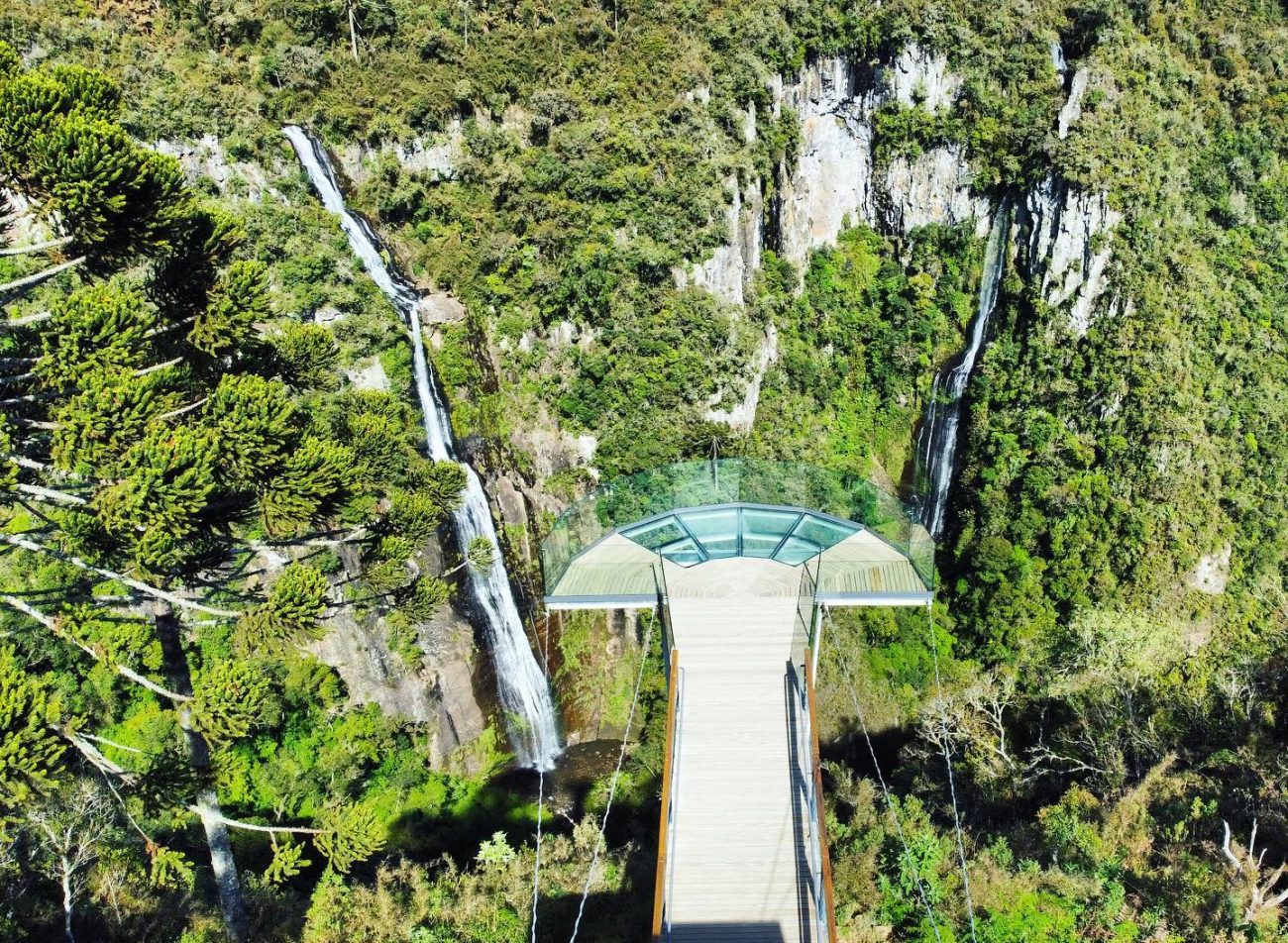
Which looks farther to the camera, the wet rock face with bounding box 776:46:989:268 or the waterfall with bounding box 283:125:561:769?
the wet rock face with bounding box 776:46:989:268

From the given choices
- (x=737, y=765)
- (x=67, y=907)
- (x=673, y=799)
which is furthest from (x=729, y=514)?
(x=67, y=907)

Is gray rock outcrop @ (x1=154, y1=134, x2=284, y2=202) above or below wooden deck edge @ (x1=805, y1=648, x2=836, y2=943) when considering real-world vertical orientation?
above

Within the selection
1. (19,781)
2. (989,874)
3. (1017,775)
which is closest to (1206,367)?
(1017,775)

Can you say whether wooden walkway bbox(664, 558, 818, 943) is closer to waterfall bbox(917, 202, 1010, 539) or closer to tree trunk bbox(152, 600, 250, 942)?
tree trunk bbox(152, 600, 250, 942)

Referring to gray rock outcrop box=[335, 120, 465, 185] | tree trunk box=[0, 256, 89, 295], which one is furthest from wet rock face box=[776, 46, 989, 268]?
tree trunk box=[0, 256, 89, 295]

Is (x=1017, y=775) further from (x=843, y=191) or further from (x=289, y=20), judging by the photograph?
(x=289, y=20)

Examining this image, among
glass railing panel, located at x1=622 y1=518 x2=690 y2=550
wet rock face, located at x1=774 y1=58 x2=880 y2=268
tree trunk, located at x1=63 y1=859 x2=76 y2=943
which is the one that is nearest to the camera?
tree trunk, located at x1=63 y1=859 x2=76 y2=943

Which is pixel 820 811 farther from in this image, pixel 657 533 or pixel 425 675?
pixel 425 675
